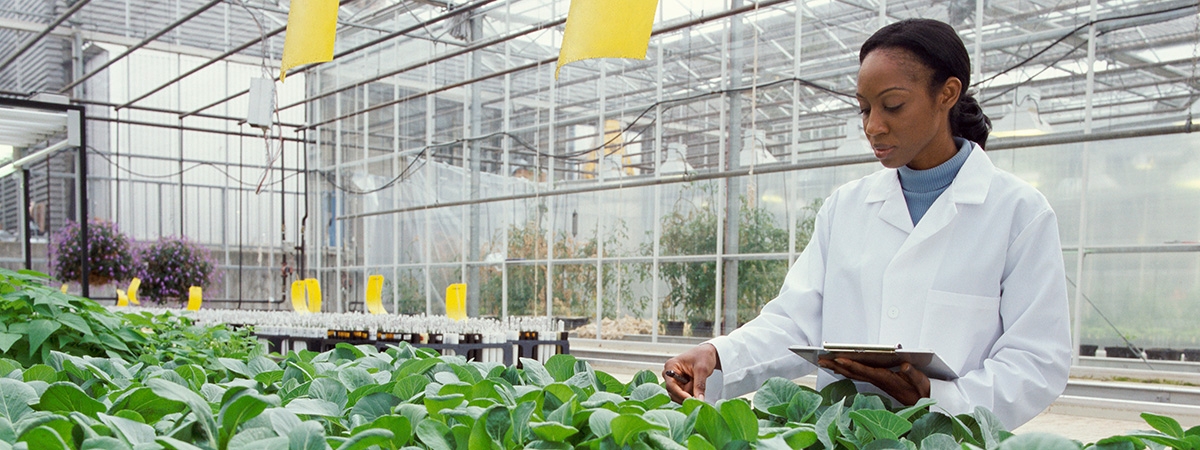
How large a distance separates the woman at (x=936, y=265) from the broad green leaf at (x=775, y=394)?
210 mm

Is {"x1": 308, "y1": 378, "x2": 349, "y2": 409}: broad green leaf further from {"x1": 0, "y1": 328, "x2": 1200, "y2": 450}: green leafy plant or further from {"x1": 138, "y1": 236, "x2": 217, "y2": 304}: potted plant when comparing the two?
{"x1": 138, "y1": 236, "x2": 217, "y2": 304}: potted plant

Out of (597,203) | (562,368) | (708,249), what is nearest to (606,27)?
(562,368)

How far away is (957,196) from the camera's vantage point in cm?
158

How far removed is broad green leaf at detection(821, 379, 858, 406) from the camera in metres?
1.15

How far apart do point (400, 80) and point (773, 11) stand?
654 centimetres

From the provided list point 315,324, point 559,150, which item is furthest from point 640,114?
point 315,324

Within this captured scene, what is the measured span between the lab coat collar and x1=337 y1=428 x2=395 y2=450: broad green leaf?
111cm

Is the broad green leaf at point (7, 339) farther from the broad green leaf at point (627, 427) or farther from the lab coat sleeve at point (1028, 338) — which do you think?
the lab coat sleeve at point (1028, 338)

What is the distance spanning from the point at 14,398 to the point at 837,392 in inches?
34.9

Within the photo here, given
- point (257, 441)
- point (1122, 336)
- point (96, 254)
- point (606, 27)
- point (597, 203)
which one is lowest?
point (1122, 336)

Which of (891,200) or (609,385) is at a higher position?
(891,200)

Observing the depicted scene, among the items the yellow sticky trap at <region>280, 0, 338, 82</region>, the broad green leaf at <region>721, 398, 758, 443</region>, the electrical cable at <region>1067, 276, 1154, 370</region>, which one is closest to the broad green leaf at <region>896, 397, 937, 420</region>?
the broad green leaf at <region>721, 398, 758, 443</region>

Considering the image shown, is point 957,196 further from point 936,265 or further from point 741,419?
point 741,419

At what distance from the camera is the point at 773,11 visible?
8.99 m
